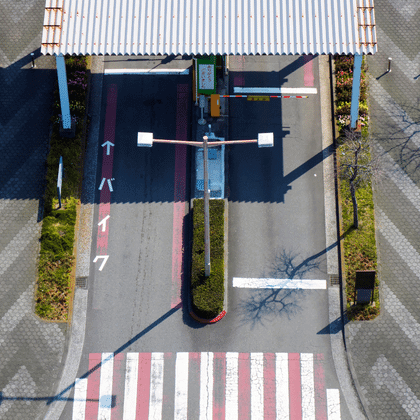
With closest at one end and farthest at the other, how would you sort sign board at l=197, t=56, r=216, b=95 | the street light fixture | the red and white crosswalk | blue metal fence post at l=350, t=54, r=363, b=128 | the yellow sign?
the street light fixture, the red and white crosswalk, blue metal fence post at l=350, t=54, r=363, b=128, sign board at l=197, t=56, r=216, b=95, the yellow sign

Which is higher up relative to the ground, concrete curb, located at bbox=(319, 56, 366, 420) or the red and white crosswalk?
concrete curb, located at bbox=(319, 56, 366, 420)

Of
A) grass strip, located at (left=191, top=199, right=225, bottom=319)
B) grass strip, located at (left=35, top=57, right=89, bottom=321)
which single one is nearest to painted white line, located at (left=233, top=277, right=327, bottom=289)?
grass strip, located at (left=191, top=199, right=225, bottom=319)

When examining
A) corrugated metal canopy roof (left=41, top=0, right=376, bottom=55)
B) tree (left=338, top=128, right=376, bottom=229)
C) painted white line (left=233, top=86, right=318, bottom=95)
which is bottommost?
tree (left=338, top=128, right=376, bottom=229)

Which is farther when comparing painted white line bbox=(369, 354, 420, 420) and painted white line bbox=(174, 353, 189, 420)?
painted white line bbox=(369, 354, 420, 420)

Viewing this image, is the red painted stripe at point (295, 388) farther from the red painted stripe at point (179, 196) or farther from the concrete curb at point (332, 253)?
the red painted stripe at point (179, 196)

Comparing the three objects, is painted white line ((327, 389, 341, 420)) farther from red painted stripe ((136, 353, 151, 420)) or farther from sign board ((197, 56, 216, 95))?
sign board ((197, 56, 216, 95))

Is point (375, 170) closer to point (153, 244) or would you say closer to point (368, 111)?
point (368, 111)

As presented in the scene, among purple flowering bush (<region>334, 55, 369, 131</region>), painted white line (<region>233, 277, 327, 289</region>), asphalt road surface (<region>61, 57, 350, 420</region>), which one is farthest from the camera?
purple flowering bush (<region>334, 55, 369, 131</region>)

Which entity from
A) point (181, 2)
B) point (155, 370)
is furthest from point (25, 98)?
point (155, 370)

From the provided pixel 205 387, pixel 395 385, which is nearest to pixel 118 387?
pixel 205 387
